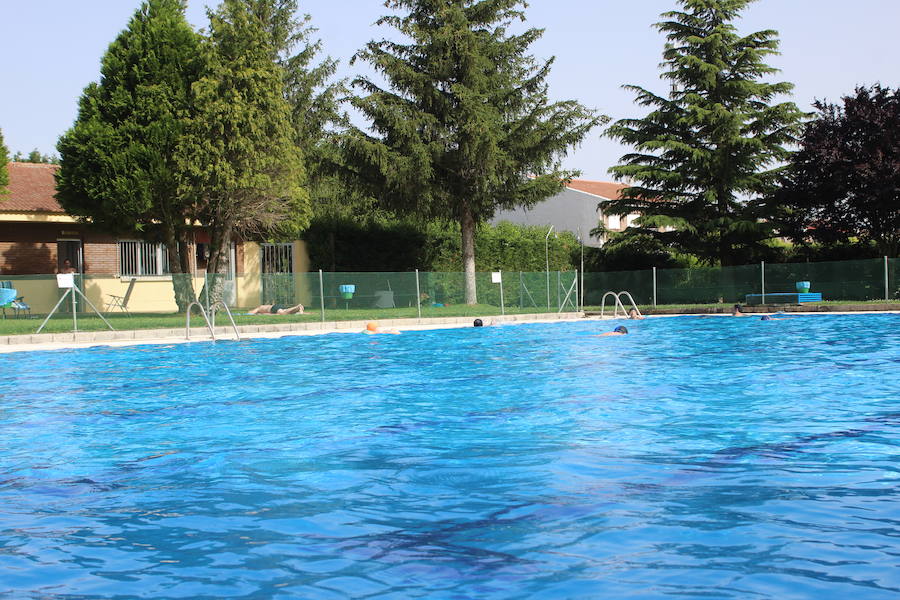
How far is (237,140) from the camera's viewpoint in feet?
88.5

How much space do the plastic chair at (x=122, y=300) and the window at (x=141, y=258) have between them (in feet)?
3.25

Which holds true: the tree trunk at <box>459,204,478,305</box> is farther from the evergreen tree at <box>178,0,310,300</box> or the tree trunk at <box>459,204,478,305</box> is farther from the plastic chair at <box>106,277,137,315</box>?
the plastic chair at <box>106,277,137,315</box>

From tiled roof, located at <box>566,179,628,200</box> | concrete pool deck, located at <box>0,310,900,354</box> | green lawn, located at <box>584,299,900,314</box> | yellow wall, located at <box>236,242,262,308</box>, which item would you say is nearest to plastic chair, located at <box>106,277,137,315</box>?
yellow wall, located at <box>236,242,262,308</box>

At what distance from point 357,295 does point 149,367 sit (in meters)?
13.1

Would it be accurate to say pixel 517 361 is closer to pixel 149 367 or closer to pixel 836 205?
pixel 149 367

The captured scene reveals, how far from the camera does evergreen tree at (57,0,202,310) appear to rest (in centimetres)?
2586

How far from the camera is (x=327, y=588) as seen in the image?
4223 millimetres

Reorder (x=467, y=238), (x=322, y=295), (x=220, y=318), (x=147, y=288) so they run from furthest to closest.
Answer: (x=467, y=238)
(x=147, y=288)
(x=322, y=295)
(x=220, y=318)

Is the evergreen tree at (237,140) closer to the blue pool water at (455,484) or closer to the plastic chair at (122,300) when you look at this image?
the plastic chair at (122,300)

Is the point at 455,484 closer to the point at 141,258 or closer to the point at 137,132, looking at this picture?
the point at 137,132

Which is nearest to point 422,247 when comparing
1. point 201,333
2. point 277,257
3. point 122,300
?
point 277,257

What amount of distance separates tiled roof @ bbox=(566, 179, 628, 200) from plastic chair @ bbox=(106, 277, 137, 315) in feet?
107

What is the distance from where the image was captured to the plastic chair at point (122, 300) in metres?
28.6

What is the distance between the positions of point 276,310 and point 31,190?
38.8 ft
